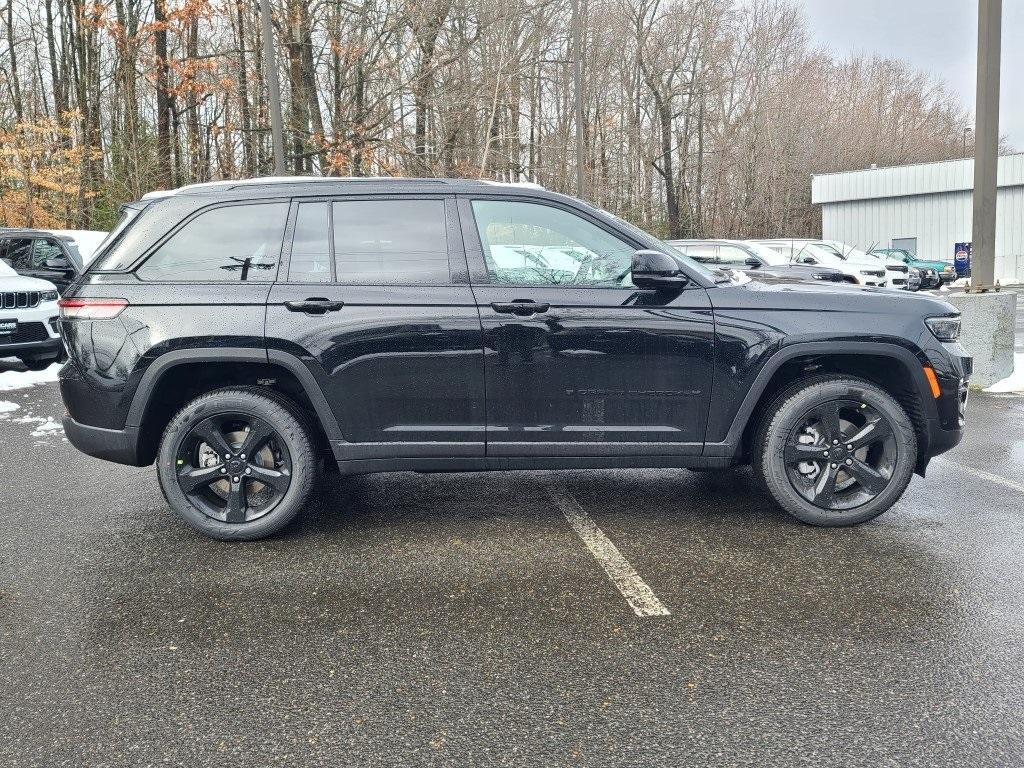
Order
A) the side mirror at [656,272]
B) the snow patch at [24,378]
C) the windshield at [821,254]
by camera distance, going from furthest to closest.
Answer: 1. the windshield at [821,254]
2. the snow patch at [24,378]
3. the side mirror at [656,272]

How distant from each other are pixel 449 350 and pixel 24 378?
28.4 feet

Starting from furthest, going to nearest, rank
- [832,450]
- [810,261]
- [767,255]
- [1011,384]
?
1. [810,261]
2. [767,255]
3. [1011,384]
4. [832,450]

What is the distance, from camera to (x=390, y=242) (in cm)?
436

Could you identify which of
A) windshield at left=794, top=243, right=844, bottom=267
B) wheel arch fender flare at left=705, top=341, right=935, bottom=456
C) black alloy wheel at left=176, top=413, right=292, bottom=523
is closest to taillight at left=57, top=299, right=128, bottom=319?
black alloy wheel at left=176, top=413, right=292, bottom=523

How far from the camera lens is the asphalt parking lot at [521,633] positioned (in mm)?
2553

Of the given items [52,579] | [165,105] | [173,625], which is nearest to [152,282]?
[52,579]

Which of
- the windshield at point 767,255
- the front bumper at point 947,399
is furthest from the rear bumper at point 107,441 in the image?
the windshield at point 767,255

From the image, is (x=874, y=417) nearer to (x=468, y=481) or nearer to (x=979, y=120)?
(x=468, y=481)

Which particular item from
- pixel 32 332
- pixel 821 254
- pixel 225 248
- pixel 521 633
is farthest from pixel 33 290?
pixel 821 254

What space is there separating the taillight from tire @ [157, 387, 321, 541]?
0.59 m

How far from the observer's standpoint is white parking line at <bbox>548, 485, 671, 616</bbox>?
3.52 meters

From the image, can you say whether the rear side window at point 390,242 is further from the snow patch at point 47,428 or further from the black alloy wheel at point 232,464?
the snow patch at point 47,428

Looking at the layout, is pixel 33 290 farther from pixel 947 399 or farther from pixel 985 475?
pixel 985 475

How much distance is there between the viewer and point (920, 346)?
4.35 metres
